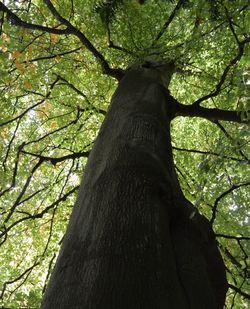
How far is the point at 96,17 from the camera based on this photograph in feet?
15.3

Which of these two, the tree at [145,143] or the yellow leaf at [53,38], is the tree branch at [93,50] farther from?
the yellow leaf at [53,38]

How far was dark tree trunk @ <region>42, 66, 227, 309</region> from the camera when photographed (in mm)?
1405

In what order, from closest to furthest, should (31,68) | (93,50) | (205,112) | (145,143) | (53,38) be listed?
1. (145,143)
2. (205,112)
3. (93,50)
4. (31,68)
5. (53,38)

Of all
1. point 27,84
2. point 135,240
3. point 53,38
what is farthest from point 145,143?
point 53,38

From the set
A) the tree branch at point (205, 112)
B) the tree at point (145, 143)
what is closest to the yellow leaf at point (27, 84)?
the tree at point (145, 143)

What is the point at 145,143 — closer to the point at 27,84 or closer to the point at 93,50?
the point at 93,50

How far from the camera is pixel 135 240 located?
1.61 m

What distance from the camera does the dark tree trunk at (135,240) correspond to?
1.41m

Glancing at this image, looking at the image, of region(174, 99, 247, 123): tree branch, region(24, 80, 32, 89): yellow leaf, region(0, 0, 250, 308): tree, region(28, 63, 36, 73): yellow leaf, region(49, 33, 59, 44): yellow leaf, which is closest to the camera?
region(0, 0, 250, 308): tree

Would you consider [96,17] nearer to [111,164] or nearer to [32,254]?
[111,164]

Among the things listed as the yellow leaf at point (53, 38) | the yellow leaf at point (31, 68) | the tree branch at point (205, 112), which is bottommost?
the tree branch at point (205, 112)

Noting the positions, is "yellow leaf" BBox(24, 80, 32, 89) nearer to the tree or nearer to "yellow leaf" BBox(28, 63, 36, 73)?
the tree

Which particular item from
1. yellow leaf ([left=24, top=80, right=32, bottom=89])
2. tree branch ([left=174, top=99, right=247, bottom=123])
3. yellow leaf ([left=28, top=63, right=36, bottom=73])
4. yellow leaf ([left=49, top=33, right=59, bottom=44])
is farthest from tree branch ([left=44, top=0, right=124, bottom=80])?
yellow leaf ([left=49, top=33, right=59, bottom=44])

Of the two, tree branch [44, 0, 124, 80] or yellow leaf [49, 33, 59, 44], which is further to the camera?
yellow leaf [49, 33, 59, 44]
